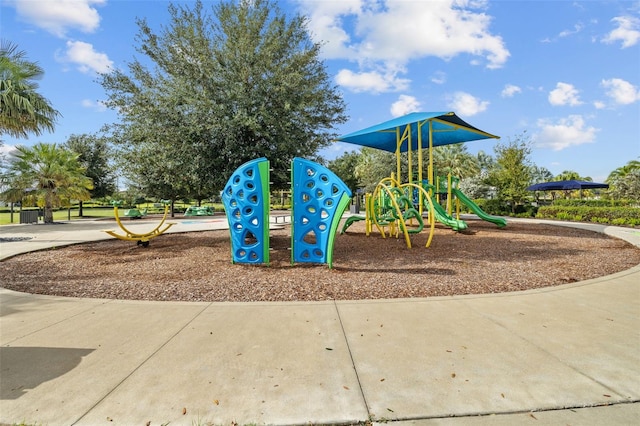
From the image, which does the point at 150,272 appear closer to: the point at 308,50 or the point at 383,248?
the point at 383,248

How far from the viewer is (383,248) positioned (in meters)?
9.68

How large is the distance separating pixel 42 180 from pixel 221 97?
69.3ft

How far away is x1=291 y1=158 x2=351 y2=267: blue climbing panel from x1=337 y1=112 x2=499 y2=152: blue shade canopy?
23.8 ft

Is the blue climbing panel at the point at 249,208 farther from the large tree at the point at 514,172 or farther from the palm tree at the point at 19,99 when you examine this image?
the large tree at the point at 514,172

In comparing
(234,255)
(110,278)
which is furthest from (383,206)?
(110,278)

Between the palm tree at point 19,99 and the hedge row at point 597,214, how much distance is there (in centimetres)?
2744

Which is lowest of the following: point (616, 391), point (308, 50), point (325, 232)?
point (616, 391)

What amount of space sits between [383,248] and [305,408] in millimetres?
7566

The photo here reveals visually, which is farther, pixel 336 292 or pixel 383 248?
pixel 383 248

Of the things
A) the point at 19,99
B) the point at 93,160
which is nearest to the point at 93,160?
the point at 93,160

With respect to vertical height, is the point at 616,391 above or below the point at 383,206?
below

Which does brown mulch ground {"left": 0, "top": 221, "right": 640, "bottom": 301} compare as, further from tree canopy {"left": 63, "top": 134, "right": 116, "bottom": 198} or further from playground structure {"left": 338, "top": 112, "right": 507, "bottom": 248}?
tree canopy {"left": 63, "top": 134, "right": 116, "bottom": 198}

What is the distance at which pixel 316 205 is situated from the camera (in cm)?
702

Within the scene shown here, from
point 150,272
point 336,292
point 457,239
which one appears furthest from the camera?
point 457,239
